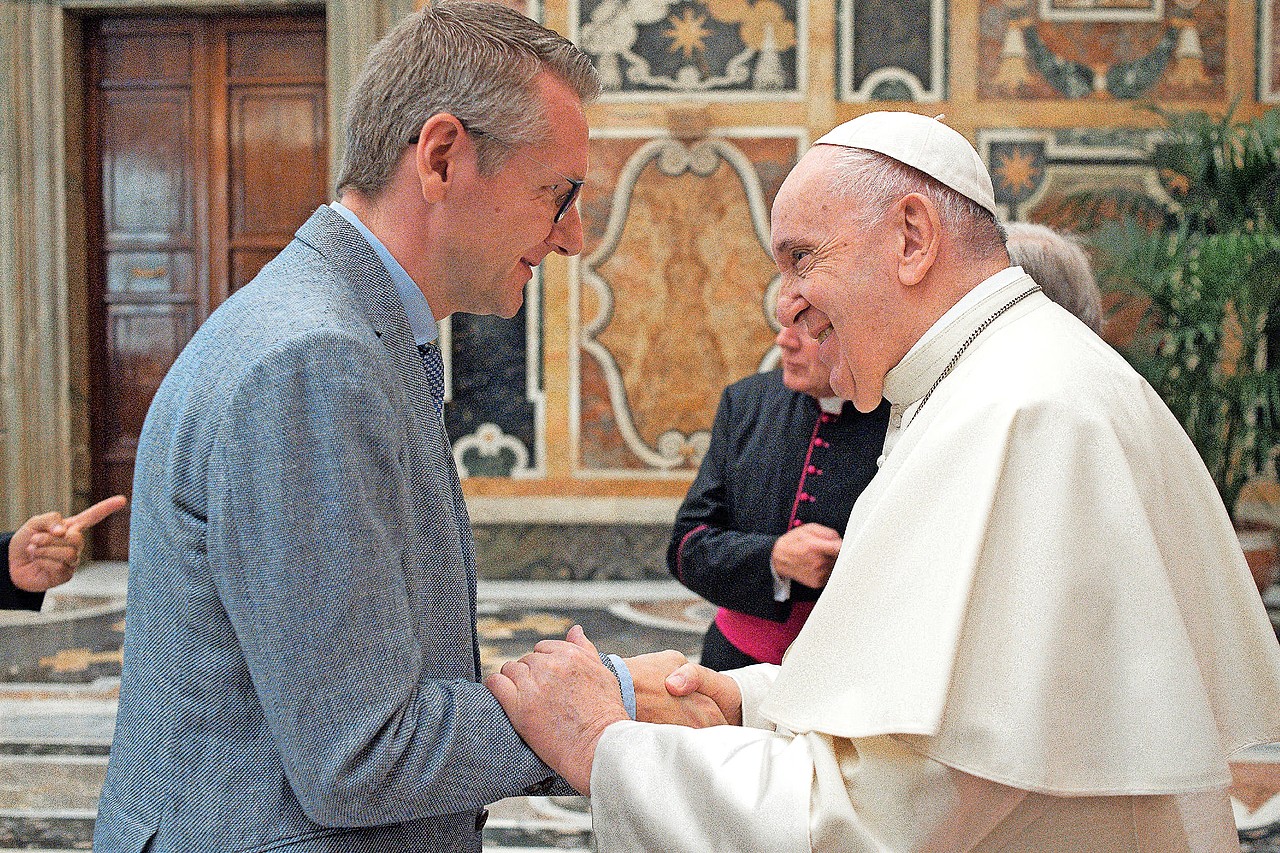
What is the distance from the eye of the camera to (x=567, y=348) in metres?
7.40

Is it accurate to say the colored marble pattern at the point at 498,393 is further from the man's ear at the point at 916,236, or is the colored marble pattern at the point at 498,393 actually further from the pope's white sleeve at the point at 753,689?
the man's ear at the point at 916,236

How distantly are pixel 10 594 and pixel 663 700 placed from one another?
150 cm

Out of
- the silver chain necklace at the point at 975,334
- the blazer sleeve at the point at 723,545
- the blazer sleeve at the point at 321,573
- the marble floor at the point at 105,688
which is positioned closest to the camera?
the blazer sleeve at the point at 321,573

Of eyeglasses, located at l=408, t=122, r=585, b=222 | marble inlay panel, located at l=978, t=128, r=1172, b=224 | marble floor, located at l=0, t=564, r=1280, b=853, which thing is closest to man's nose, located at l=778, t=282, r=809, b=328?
eyeglasses, located at l=408, t=122, r=585, b=222

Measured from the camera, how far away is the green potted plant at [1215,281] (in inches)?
244

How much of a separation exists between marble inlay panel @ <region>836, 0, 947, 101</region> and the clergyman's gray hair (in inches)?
233

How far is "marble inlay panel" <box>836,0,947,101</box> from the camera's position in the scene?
24.0ft

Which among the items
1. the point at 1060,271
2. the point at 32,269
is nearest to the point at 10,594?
the point at 1060,271

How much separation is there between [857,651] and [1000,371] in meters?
0.39

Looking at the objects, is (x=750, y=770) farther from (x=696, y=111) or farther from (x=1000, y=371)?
(x=696, y=111)

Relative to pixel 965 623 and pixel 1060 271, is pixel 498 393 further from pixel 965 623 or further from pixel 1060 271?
pixel 965 623

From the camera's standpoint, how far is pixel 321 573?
127 centimetres

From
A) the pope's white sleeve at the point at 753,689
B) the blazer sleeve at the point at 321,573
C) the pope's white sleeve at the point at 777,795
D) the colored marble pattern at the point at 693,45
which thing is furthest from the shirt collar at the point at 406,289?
the colored marble pattern at the point at 693,45

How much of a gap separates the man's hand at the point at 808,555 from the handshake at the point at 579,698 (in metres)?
0.70
